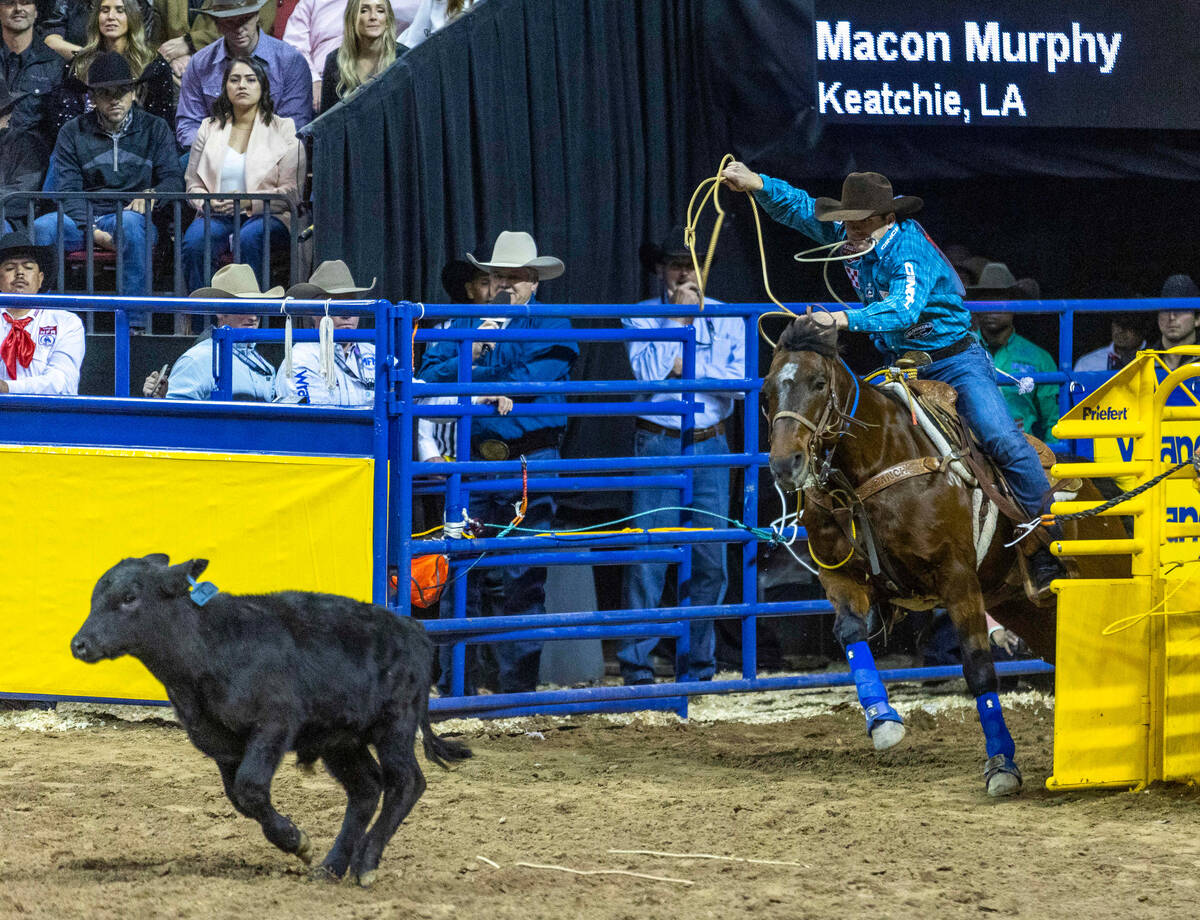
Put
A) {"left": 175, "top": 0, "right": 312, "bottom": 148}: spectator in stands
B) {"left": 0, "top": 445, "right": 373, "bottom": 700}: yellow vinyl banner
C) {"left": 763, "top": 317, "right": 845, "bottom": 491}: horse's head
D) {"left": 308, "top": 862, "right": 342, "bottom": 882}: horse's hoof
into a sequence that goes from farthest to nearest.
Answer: {"left": 175, "top": 0, "right": 312, "bottom": 148}: spectator in stands
{"left": 0, "top": 445, "right": 373, "bottom": 700}: yellow vinyl banner
{"left": 763, "top": 317, "right": 845, "bottom": 491}: horse's head
{"left": 308, "top": 862, "right": 342, "bottom": 882}: horse's hoof

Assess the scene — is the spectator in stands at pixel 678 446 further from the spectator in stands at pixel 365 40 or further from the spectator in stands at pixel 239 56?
the spectator in stands at pixel 239 56

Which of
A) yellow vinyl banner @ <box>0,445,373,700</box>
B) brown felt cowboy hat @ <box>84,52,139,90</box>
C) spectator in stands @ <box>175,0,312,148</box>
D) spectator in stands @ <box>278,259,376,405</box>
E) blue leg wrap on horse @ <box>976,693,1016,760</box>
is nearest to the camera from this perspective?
blue leg wrap on horse @ <box>976,693,1016,760</box>

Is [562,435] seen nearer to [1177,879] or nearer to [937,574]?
[937,574]

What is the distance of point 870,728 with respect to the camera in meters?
6.55

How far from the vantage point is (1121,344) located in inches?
366

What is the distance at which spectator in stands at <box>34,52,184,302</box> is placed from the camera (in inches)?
361

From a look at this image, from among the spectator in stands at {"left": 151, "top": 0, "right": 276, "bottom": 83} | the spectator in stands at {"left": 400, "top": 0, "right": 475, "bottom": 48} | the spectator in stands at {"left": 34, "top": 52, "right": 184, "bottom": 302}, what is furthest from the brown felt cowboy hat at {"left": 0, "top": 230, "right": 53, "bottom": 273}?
the spectator in stands at {"left": 400, "top": 0, "right": 475, "bottom": 48}

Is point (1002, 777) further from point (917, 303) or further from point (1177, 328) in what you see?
point (1177, 328)

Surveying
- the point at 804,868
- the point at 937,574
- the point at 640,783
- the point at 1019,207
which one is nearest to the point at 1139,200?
the point at 1019,207

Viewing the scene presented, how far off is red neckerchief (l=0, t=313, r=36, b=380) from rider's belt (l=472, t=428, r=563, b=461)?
227 centimetres

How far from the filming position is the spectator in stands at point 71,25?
1037 centimetres

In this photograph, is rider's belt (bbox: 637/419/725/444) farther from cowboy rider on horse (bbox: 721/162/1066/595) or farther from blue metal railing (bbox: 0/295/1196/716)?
cowboy rider on horse (bbox: 721/162/1066/595)

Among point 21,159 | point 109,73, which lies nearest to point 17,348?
point 109,73

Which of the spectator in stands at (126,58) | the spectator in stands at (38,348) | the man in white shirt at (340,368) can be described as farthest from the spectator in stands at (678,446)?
the spectator in stands at (126,58)
